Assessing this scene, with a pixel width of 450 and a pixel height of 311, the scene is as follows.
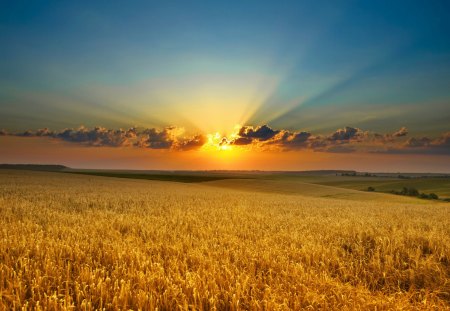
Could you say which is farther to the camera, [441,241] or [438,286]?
[441,241]

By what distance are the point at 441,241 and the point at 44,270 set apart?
8475mm

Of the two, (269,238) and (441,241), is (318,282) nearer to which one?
(269,238)

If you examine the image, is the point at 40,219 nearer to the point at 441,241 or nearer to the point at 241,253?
the point at 241,253

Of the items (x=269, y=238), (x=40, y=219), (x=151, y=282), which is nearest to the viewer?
(x=151, y=282)

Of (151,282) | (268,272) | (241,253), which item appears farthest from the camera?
(241,253)

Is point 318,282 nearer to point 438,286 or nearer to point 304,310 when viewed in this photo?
point 304,310

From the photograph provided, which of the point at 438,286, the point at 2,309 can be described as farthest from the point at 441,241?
the point at 2,309

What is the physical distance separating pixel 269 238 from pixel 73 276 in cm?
449

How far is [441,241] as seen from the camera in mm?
7688

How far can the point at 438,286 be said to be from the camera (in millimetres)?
5164

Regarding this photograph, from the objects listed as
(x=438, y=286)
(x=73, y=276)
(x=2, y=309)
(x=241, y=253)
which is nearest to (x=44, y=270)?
(x=73, y=276)

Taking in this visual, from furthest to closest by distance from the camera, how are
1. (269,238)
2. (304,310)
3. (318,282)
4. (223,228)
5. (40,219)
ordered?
(40,219) → (223,228) → (269,238) → (318,282) → (304,310)

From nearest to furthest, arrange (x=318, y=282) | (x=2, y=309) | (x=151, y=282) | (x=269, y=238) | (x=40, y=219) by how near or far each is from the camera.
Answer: (x=2, y=309) < (x=151, y=282) < (x=318, y=282) < (x=269, y=238) < (x=40, y=219)

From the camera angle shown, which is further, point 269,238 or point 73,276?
point 269,238
